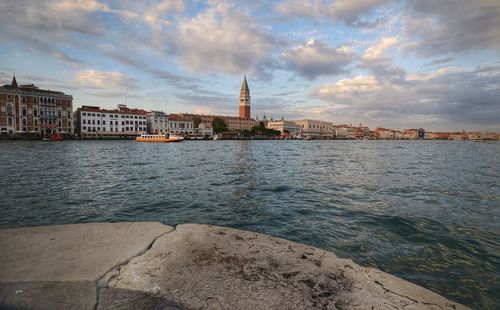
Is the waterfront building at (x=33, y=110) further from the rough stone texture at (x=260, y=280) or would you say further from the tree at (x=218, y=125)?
the rough stone texture at (x=260, y=280)

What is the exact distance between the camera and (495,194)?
10867mm

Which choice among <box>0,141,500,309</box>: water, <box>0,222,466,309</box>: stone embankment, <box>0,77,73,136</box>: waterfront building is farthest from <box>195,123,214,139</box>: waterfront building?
<box>0,222,466,309</box>: stone embankment

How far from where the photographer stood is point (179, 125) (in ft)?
375

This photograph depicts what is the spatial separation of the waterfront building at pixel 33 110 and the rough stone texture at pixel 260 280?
89497 millimetres

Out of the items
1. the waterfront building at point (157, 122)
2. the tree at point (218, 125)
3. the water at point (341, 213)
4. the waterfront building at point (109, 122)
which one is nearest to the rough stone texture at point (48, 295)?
the water at point (341, 213)

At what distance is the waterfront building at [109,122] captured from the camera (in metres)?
84.4

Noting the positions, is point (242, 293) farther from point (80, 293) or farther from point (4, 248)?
point (4, 248)

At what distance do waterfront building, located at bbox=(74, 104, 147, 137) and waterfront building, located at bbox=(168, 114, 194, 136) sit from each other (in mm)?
13642

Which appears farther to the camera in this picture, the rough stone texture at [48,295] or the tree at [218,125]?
the tree at [218,125]

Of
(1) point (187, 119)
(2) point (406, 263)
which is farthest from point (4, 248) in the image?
(1) point (187, 119)

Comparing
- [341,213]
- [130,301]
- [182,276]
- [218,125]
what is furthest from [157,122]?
[130,301]

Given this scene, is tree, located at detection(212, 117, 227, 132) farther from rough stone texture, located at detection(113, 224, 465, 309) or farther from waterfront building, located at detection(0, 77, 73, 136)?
rough stone texture, located at detection(113, 224, 465, 309)

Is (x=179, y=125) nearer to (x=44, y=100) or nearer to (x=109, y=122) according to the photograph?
(x=109, y=122)

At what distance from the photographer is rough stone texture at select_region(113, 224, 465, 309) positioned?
247 centimetres
